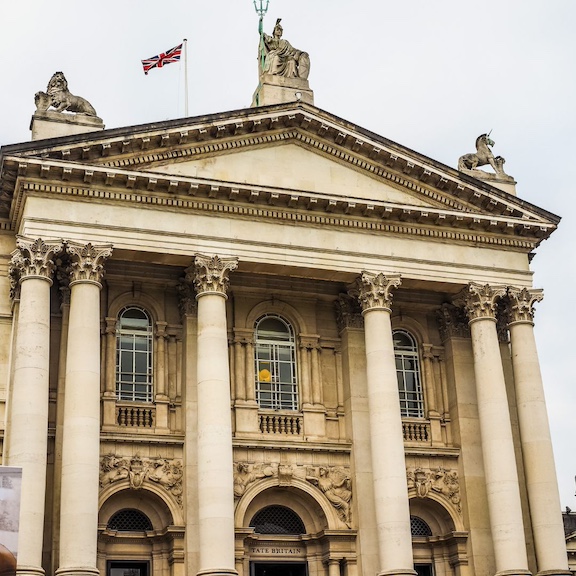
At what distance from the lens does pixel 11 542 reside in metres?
17.4

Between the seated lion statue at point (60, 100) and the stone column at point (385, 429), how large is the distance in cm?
866

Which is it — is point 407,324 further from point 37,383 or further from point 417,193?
point 37,383

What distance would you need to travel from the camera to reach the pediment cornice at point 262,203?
25391 mm

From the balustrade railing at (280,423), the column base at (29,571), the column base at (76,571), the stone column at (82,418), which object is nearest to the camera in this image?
the column base at (29,571)

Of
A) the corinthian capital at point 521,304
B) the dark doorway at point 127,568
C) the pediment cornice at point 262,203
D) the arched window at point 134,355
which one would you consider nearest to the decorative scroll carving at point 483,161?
the pediment cornice at point 262,203

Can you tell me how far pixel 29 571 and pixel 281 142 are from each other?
13.2m

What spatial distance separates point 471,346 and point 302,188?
6877 millimetres

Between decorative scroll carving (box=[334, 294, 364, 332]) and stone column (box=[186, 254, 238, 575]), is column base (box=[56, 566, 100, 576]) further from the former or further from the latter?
decorative scroll carving (box=[334, 294, 364, 332])

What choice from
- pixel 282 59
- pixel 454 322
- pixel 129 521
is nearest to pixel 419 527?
pixel 454 322

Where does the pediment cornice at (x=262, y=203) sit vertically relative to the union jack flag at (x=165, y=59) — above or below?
below

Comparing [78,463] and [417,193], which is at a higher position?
[417,193]

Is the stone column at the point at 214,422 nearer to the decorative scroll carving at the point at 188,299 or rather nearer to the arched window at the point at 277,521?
the decorative scroll carving at the point at 188,299

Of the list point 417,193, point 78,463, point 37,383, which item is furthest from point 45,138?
point 417,193

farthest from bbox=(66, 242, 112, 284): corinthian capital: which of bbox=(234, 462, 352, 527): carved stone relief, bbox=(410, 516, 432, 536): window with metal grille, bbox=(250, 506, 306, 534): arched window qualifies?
bbox=(410, 516, 432, 536): window with metal grille
